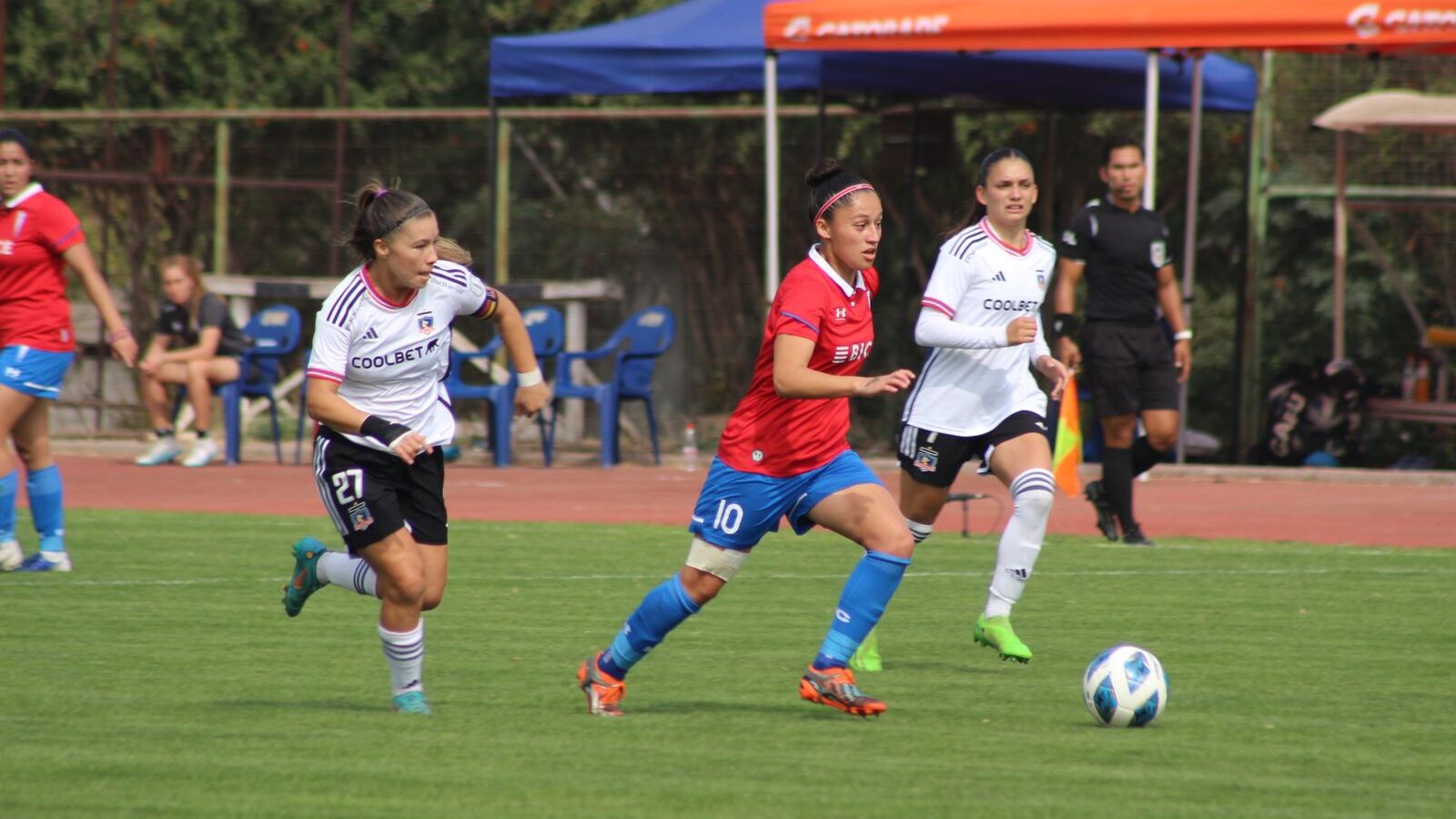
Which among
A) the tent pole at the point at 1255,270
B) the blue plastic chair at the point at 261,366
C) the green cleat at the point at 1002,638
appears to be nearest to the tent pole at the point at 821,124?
the tent pole at the point at 1255,270

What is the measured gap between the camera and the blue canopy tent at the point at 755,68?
16688 mm

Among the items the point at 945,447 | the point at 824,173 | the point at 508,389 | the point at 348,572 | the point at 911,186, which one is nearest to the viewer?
the point at 824,173

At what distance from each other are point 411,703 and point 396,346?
3.77ft

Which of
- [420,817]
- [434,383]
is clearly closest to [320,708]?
[434,383]

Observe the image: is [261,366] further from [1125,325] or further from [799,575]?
[1125,325]

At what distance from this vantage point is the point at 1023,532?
307 inches

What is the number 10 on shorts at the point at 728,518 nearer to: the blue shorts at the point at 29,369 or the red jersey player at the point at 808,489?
→ the red jersey player at the point at 808,489

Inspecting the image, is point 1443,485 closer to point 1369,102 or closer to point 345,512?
point 1369,102

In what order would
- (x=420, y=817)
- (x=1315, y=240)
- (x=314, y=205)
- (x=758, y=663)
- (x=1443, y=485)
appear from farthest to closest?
(x=314, y=205) < (x=1315, y=240) < (x=1443, y=485) < (x=758, y=663) < (x=420, y=817)

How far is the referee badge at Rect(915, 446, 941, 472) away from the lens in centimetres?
789

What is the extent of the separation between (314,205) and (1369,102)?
32.0 feet

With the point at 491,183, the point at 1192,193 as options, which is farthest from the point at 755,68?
the point at 1192,193

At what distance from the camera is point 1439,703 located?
6.71 m

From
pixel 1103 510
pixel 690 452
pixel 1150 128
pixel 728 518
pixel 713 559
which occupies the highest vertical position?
pixel 1150 128
